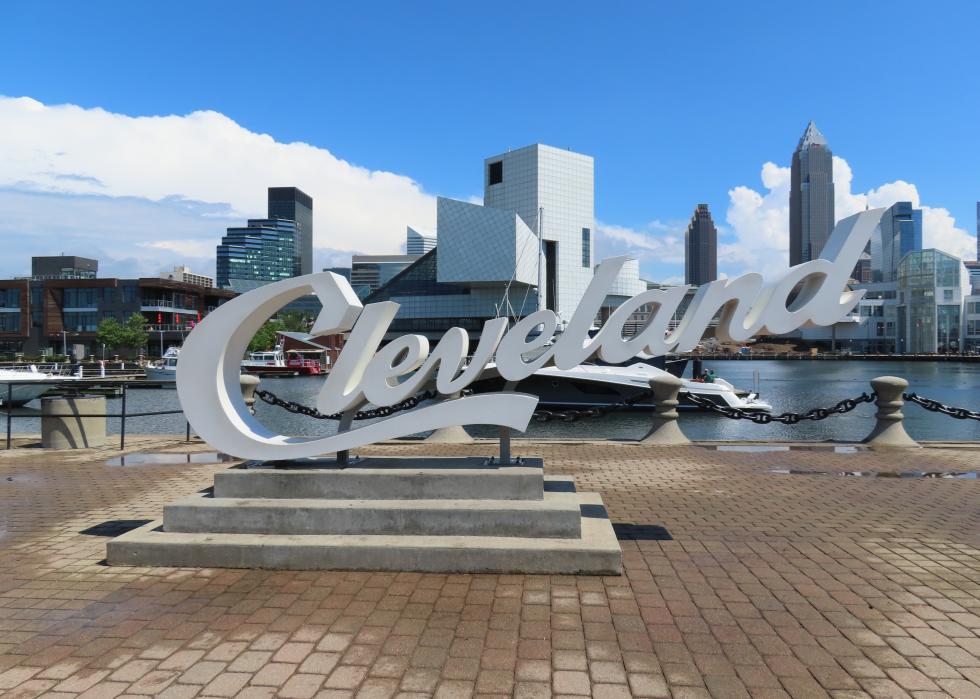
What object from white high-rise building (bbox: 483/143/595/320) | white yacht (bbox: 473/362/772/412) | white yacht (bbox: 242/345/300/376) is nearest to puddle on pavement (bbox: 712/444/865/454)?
white yacht (bbox: 473/362/772/412)

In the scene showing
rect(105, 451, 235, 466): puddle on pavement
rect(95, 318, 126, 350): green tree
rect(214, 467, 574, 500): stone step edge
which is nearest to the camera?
rect(214, 467, 574, 500): stone step edge

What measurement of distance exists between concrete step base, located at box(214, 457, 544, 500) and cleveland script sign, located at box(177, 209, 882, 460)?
0.27m

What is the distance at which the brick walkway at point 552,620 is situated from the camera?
12.5 feet

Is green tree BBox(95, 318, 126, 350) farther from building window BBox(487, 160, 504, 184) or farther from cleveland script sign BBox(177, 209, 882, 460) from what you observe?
cleveland script sign BBox(177, 209, 882, 460)

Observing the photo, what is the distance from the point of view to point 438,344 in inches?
259

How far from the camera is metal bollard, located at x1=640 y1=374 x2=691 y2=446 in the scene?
528 inches

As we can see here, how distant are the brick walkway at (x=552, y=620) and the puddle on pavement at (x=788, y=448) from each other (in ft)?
16.6

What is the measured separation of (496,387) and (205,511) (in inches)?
998

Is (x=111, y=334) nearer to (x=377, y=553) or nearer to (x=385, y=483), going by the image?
(x=385, y=483)

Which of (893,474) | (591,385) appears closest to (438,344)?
(893,474)

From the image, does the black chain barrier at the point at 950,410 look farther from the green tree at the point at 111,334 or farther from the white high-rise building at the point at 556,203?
the white high-rise building at the point at 556,203

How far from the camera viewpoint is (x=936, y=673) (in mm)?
3863

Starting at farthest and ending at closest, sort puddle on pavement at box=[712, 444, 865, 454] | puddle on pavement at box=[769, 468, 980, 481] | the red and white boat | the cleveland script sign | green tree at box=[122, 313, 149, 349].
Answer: green tree at box=[122, 313, 149, 349], the red and white boat, puddle on pavement at box=[712, 444, 865, 454], puddle on pavement at box=[769, 468, 980, 481], the cleveland script sign

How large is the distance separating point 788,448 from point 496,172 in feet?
308
